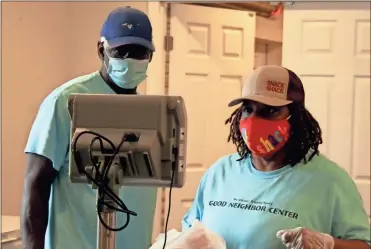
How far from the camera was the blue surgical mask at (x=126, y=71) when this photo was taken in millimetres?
1539

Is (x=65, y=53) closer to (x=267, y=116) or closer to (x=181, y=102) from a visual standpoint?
(x=267, y=116)

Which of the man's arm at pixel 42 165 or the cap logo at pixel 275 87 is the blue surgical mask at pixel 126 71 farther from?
the cap logo at pixel 275 87

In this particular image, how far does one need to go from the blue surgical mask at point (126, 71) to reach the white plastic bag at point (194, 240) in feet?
1.59

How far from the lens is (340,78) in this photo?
295 centimetres

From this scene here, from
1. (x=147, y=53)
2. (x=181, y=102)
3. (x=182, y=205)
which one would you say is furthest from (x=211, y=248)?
(x=182, y=205)

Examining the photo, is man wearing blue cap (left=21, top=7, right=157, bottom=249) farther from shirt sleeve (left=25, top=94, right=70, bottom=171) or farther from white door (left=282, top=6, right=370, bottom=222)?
white door (left=282, top=6, right=370, bottom=222)

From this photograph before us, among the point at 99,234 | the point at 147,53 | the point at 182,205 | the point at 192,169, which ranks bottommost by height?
the point at 182,205

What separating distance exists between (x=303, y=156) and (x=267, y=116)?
0.15 meters

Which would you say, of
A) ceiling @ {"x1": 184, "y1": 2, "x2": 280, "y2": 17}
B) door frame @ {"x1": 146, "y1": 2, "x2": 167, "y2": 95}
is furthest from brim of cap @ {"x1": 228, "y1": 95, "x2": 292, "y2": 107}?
ceiling @ {"x1": 184, "y1": 2, "x2": 280, "y2": 17}

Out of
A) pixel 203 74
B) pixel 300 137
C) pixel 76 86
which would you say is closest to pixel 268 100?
pixel 300 137

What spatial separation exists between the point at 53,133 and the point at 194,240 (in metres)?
0.49

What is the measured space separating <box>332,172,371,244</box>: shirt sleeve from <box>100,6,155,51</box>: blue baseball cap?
67cm

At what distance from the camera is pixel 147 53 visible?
1579mm

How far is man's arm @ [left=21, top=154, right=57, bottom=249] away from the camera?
144 cm
